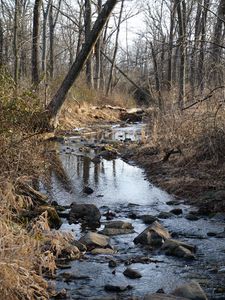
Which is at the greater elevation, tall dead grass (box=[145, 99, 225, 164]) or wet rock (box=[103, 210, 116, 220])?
tall dead grass (box=[145, 99, 225, 164])

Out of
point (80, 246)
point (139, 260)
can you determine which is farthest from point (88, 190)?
point (139, 260)

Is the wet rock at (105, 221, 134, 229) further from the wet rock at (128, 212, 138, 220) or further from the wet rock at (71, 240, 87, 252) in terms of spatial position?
the wet rock at (71, 240, 87, 252)

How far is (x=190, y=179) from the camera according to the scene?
1014 cm

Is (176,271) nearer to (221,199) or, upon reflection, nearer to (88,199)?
(221,199)

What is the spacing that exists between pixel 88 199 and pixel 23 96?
7.38ft

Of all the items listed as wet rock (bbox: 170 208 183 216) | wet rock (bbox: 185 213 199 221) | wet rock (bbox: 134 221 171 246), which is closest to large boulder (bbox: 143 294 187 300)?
wet rock (bbox: 134 221 171 246)

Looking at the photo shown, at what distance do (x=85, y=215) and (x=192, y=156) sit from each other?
4.26m

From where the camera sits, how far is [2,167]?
6.66 metres

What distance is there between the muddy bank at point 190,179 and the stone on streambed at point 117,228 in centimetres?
157

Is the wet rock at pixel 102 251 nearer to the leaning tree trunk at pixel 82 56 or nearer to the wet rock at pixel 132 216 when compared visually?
the wet rock at pixel 132 216

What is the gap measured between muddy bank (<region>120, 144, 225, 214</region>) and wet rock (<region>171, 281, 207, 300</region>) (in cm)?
343

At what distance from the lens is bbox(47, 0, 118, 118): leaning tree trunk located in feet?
50.0

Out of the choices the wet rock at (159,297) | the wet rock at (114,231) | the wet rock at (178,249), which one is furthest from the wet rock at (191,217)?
the wet rock at (159,297)

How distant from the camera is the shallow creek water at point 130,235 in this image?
16.9ft
